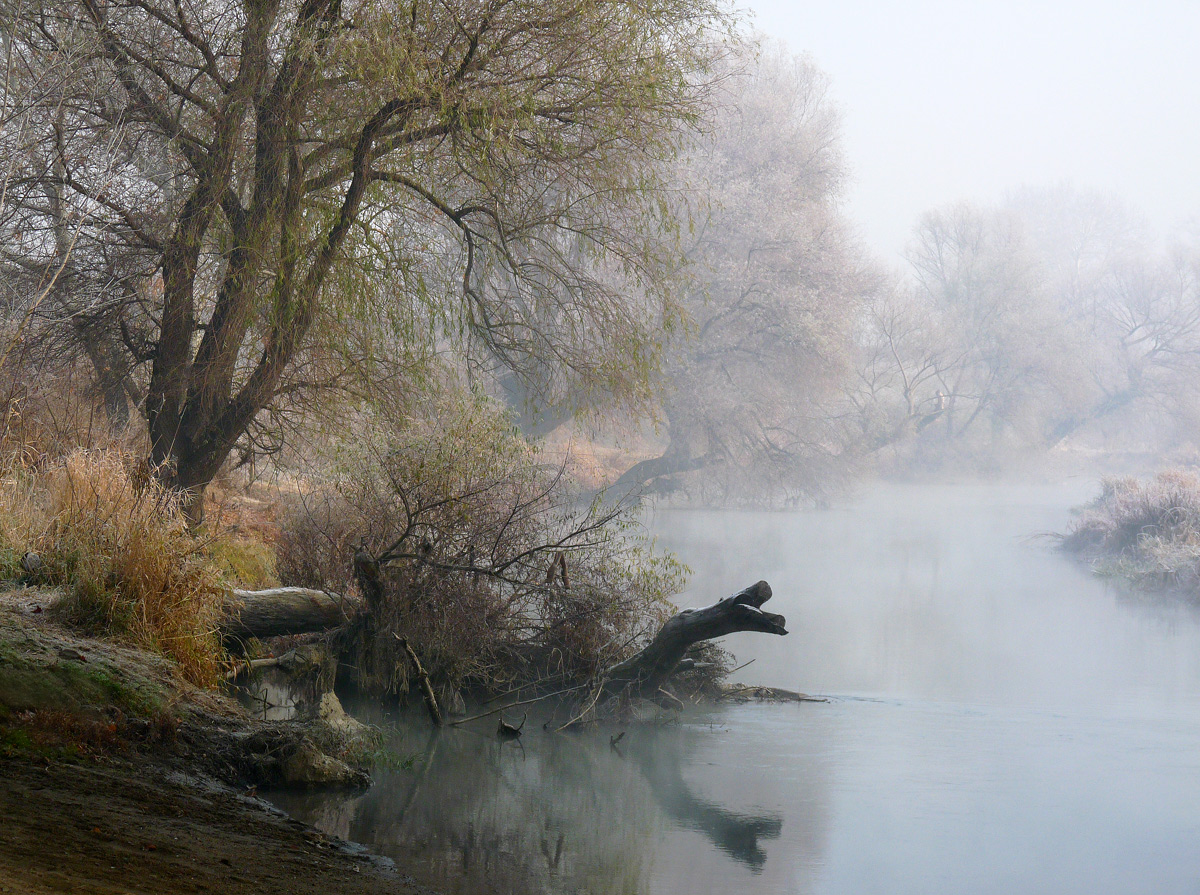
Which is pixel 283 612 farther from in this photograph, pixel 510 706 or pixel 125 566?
pixel 125 566

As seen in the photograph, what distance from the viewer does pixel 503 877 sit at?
5582mm

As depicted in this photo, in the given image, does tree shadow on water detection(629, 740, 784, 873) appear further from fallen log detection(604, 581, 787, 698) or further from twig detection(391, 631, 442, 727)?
twig detection(391, 631, 442, 727)

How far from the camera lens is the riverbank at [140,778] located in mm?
3949

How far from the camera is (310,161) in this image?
30.2 feet

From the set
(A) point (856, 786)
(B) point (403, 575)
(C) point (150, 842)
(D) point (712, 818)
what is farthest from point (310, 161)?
(A) point (856, 786)

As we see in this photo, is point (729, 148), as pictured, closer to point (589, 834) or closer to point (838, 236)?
point (838, 236)

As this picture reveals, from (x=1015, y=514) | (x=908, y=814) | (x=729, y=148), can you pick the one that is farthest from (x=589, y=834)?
(x=1015, y=514)

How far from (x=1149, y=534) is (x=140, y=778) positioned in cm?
1924

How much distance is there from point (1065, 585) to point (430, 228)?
13.8 m

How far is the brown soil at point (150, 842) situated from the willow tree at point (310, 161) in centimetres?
470

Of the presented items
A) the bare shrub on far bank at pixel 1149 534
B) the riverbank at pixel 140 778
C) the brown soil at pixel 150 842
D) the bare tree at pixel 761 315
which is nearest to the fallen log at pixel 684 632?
the riverbank at pixel 140 778

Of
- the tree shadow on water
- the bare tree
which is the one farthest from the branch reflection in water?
the bare tree

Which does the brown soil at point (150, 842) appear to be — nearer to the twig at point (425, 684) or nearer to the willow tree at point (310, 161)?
the twig at point (425, 684)

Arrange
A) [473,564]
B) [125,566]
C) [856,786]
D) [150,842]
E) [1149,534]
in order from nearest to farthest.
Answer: [150,842] < [125,566] < [856,786] < [473,564] < [1149,534]
